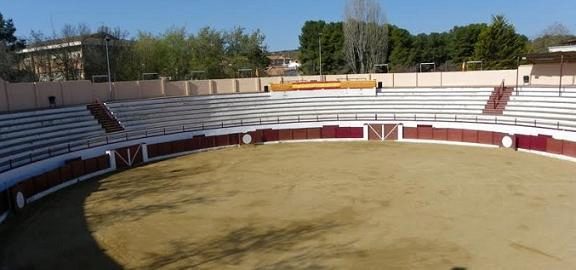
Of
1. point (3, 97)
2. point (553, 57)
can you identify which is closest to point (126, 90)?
point (3, 97)

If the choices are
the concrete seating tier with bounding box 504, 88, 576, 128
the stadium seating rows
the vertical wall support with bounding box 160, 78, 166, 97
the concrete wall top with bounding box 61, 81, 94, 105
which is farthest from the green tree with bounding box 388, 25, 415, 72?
the concrete wall top with bounding box 61, 81, 94, 105

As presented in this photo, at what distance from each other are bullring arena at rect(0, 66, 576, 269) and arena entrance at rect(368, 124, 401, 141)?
77 millimetres

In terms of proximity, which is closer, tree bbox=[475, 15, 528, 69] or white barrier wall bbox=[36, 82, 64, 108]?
white barrier wall bbox=[36, 82, 64, 108]

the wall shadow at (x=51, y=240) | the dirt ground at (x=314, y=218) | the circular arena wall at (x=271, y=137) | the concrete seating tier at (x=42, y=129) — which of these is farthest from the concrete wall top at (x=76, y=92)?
the wall shadow at (x=51, y=240)

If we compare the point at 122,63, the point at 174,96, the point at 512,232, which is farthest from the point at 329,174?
the point at 122,63

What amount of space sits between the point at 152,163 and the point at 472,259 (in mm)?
21650

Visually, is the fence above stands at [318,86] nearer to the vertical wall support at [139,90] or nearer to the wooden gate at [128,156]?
the vertical wall support at [139,90]

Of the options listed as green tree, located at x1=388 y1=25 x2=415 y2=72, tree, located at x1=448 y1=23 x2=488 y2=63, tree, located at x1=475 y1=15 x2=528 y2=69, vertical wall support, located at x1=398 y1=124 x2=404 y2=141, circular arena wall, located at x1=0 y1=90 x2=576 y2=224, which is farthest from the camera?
tree, located at x1=448 y1=23 x2=488 y2=63

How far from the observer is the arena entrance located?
34.8 metres

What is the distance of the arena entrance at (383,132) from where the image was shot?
34.8m

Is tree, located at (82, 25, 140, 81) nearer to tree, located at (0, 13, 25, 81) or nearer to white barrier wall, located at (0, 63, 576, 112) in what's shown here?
tree, located at (0, 13, 25, 81)

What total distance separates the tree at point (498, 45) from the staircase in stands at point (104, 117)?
147 feet

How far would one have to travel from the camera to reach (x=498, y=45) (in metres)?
57.3

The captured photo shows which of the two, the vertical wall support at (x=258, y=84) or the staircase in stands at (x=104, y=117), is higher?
the vertical wall support at (x=258, y=84)
